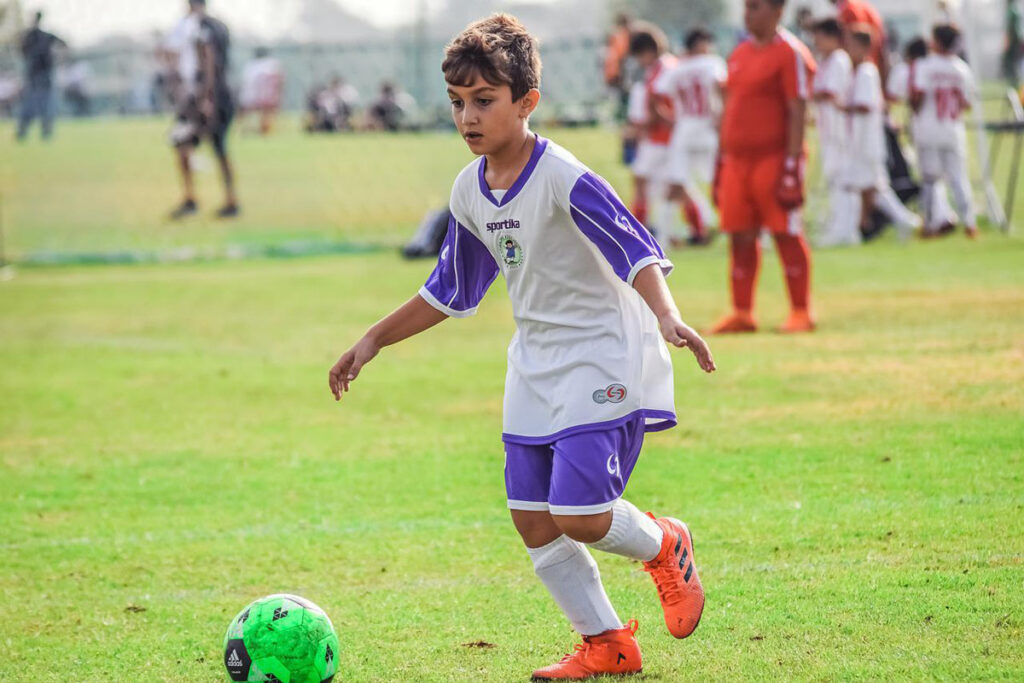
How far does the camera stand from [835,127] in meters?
15.8

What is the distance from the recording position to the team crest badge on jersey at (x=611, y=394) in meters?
3.87

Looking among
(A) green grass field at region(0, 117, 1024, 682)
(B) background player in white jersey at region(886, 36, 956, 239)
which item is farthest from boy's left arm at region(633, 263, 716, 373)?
(B) background player in white jersey at region(886, 36, 956, 239)

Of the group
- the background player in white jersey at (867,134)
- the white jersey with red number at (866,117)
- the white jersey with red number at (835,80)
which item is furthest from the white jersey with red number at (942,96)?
the white jersey with red number at (835,80)

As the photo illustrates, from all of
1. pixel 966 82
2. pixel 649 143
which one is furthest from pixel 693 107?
pixel 966 82

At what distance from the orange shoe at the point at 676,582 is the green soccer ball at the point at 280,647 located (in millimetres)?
979

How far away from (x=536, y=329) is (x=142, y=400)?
5600 mm

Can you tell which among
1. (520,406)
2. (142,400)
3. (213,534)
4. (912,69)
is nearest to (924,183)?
(912,69)

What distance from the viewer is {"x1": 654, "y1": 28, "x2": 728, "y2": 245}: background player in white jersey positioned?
1595 cm

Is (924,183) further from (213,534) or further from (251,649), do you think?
(251,649)

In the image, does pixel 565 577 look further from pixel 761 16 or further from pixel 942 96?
pixel 942 96

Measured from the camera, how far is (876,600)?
14.8 feet

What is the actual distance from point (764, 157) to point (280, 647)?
684 centimetres

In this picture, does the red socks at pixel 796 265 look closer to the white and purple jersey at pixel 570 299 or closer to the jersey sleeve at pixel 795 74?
the jersey sleeve at pixel 795 74

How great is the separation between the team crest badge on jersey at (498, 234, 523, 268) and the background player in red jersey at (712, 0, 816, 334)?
604 centimetres
